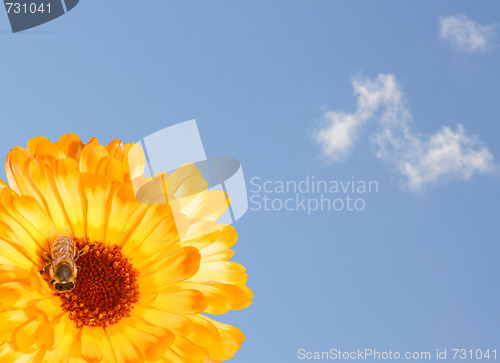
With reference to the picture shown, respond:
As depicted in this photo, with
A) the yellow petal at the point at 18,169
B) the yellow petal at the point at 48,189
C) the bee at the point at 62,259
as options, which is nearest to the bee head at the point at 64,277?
the bee at the point at 62,259

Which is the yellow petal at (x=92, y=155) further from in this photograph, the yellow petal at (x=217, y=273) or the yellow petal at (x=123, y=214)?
the yellow petal at (x=217, y=273)

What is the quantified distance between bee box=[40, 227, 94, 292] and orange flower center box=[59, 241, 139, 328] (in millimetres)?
72

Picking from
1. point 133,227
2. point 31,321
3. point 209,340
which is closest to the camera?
point 31,321

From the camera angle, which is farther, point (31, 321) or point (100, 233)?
point (100, 233)

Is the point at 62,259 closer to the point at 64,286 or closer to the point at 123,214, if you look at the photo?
the point at 64,286

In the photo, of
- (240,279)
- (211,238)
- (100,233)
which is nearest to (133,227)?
(100,233)

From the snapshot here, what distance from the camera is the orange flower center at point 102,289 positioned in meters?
2.44

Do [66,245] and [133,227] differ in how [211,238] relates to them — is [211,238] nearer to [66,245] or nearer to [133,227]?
[133,227]

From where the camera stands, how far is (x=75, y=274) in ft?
7.92

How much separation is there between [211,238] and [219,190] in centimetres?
20

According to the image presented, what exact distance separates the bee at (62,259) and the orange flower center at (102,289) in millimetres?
72

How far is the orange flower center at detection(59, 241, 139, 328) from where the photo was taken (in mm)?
2438

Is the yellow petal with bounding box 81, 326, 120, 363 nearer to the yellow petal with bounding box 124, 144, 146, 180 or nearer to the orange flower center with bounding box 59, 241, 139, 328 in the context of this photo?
the orange flower center with bounding box 59, 241, 139, 328

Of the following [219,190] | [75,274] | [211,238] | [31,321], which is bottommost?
[31,321]
